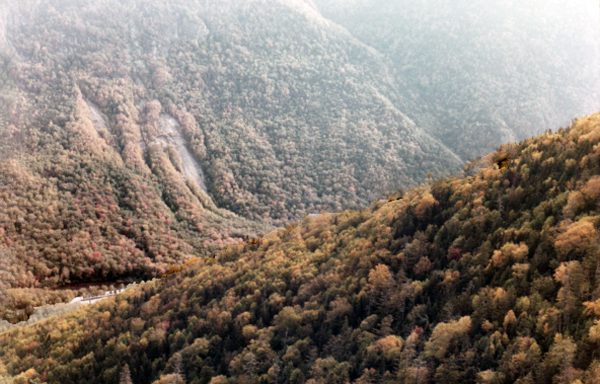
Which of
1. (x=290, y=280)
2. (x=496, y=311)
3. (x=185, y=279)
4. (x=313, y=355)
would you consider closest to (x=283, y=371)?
(x=313, y=355)

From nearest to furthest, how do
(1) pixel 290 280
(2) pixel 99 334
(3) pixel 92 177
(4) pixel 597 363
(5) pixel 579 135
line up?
(4) pixel 597 363
(5) pixel 579 135
(1) pixel 290 280
(2) pixel 99 334
(3) pixel 92 177

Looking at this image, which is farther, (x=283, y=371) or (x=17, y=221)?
(x=17, y=221)

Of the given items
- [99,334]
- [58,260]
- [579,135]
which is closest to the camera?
[579,135]

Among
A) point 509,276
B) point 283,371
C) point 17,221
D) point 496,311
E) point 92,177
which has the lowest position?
point 283,371

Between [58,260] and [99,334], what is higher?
[58,260]

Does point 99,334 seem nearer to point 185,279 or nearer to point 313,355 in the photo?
point 185,279

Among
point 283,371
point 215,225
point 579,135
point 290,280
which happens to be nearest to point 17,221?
point 215,225

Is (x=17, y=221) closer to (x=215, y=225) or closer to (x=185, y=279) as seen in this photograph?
(x=215, y=225)
